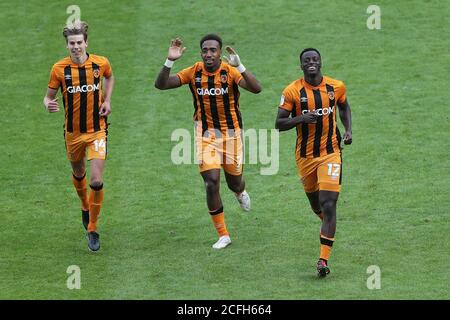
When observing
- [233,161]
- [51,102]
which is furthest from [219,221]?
[51,102]

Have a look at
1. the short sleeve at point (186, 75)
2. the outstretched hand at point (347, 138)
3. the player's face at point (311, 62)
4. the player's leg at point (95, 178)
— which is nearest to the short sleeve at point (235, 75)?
the short sleeve at point (186, 75)

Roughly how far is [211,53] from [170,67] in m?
0.55

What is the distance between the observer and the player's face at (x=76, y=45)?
1434 centimetres

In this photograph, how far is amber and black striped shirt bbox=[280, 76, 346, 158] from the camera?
536 inches

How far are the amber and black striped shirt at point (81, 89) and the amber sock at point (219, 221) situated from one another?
180 cm

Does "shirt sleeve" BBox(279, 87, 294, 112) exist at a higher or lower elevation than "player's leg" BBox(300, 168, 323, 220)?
higher

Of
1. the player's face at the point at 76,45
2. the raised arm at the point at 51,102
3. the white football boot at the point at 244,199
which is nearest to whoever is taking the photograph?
the raised arm at the point at 51,102

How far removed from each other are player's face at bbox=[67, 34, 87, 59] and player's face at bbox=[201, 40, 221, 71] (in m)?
1.52

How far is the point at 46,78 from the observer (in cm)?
2127

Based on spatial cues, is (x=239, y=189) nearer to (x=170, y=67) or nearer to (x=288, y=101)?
(x=170, y=67)

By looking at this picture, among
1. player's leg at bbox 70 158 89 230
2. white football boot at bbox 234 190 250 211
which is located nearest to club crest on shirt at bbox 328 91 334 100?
white football boot at bbox 234 190 250 211

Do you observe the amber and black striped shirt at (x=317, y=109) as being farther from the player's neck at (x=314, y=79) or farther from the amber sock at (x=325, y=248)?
the amber sock at (x=325, y=248)

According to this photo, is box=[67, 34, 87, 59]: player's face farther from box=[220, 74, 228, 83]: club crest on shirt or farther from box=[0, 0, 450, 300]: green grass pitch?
box=[0, 0, 450, 300]: green grass pitch
